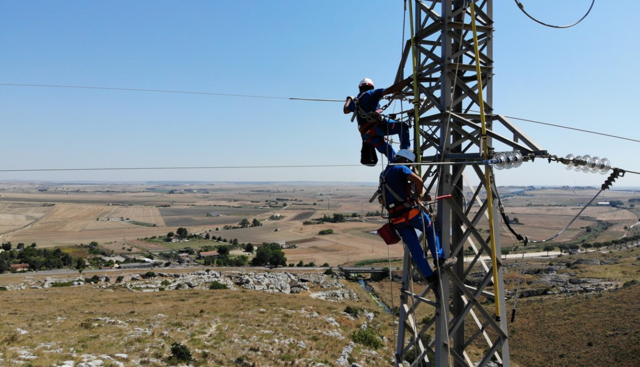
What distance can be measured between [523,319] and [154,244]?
88827 mm

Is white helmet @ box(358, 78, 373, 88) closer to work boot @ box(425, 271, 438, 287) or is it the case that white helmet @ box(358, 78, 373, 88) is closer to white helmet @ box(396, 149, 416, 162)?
white helmet @ box(396, 149, 416, 162)

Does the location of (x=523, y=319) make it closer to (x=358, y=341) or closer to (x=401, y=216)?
(x=358, y=341)

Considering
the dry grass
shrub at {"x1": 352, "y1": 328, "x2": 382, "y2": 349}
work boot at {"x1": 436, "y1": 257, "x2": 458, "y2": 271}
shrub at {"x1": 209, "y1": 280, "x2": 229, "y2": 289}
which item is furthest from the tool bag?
shrub at {"x1": 209, "y1": 280, "x2": 229, "y2": 289}

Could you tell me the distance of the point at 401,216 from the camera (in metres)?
5.21

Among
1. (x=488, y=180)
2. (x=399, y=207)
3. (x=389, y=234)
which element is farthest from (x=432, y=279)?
(x=488, y=180)

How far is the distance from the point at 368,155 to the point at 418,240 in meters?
2.28

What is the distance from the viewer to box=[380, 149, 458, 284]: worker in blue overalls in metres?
5.02

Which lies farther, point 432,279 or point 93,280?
point 93,280

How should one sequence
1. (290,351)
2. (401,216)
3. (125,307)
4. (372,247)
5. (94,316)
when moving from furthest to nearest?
1. (372,247)
2. (125,307)
3. (94,316)
4. (290,351)
5. (401,216)

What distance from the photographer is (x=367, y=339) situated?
2156 cm

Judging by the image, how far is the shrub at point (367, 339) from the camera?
21.2m

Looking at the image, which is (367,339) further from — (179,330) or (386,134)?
(386,134)

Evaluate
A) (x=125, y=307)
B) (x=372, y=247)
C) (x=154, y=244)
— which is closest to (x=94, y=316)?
(x=125, y=307)

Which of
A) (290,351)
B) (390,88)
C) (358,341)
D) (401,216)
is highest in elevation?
(390,88)
